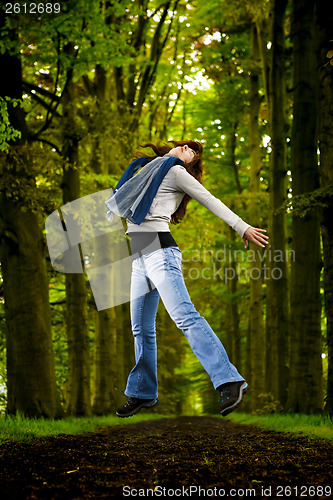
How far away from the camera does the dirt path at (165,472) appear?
3.49m

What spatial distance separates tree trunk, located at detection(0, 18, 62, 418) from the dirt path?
4204 mm

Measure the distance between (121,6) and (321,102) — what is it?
6386 mm

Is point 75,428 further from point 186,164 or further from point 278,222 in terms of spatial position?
point 278,222

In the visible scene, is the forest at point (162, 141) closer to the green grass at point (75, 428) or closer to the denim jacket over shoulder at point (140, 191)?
the denim jacket over shoulder at point (140, 191)

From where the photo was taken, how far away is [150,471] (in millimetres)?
4227

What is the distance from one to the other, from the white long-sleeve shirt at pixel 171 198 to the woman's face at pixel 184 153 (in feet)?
0.87

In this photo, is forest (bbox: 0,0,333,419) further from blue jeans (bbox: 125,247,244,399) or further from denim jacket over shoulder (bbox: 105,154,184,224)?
blue jeans (bbox: 125,247,244,399)

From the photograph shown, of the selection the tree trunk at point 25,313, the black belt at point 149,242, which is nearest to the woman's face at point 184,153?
the black belt at point 149,242

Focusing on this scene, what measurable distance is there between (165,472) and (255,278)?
13.3 meters

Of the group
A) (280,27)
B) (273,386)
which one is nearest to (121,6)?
(280,27)

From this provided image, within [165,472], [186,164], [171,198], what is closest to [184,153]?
[186,164]

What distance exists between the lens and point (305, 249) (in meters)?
11.1

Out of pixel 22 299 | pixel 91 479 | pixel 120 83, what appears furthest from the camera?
pixel 120 83

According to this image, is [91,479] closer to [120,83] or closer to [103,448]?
[103,448]
